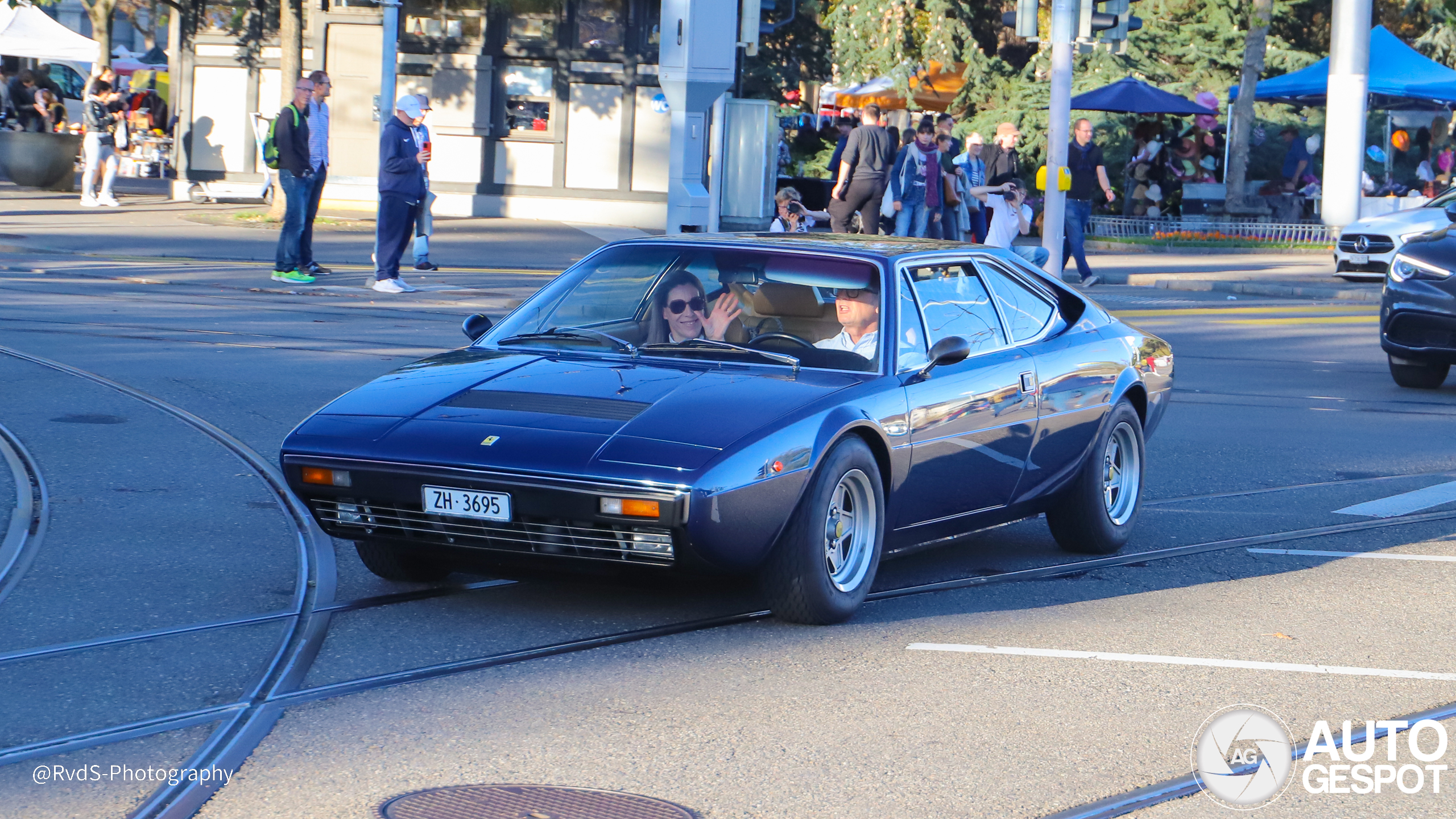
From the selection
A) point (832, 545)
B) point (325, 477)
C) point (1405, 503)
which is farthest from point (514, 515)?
point (1405, 503)

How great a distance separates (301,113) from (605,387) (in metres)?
11.8

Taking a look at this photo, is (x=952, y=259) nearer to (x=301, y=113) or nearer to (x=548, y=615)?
(x=548, y=615)

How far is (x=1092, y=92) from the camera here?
30.8 meters

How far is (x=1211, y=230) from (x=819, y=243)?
2404 cm

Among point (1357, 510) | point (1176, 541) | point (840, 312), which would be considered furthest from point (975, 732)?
point (1357, 510)

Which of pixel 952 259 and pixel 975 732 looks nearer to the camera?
pixel 975 732

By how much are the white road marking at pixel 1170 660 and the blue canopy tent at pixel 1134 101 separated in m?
24.6

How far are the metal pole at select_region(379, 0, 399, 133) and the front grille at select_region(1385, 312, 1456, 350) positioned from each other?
10.3m

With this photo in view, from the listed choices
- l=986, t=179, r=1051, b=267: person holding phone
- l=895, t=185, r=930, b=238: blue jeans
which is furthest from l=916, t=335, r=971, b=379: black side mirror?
l=986, t=179, r=1051, b=267: person holding phone

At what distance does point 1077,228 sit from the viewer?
20.9 m

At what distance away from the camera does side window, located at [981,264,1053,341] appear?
738cm

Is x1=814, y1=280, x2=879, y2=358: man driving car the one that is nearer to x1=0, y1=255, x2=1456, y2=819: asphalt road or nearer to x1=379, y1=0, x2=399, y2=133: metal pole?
x1=0, y1=255, x2=1456, y2=819: asphalt road

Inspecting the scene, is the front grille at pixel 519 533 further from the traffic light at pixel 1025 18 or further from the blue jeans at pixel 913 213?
the blue jeans at pixel 913 213

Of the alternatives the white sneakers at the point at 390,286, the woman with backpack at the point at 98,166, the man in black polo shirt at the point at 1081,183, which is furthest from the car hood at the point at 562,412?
the woman with backpack at the point at 98,166
